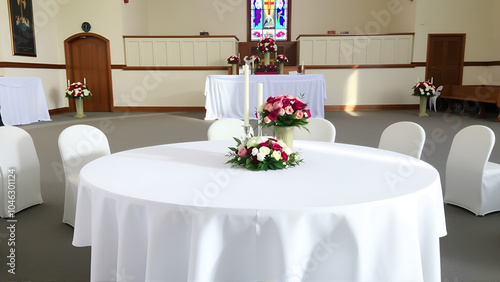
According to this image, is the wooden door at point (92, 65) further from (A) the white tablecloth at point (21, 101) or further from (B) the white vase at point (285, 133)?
(B) the white vase at point (285, 133)

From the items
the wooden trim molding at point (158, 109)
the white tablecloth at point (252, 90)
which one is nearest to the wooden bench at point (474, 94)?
the white tablecloth at point (252, 90)

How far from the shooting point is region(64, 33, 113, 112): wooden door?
36.9 ft

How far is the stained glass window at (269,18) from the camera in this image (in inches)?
520

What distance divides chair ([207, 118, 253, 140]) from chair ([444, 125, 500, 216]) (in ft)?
6.11

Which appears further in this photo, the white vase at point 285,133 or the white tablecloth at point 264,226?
the white vase at point 285,133

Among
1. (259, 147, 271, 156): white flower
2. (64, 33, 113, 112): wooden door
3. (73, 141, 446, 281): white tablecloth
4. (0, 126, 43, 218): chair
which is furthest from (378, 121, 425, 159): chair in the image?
(64, 33, 113, 112): wooden door

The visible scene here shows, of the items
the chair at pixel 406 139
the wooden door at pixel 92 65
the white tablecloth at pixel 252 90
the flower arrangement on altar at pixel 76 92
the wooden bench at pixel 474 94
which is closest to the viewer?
the chair at pixel 406 139

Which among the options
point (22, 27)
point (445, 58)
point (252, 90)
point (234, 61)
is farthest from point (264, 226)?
point (445, 58)

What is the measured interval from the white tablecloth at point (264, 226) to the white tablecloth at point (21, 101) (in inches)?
291

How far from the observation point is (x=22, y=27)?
9.45m

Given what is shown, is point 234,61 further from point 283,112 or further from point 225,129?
point 283,112

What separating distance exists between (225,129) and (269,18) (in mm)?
10726

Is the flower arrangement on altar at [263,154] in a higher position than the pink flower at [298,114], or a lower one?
lower

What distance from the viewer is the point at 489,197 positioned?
128 inches
